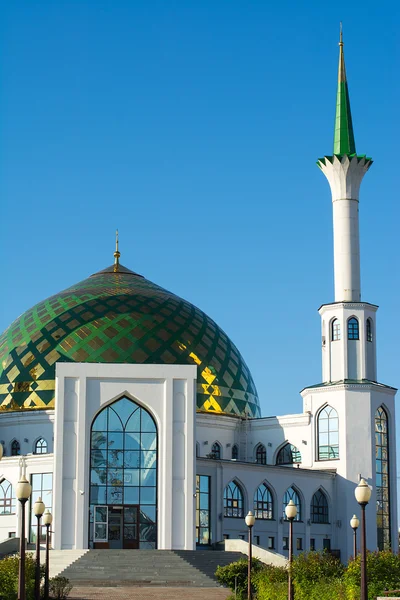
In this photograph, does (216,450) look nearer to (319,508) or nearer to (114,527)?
(319,508)

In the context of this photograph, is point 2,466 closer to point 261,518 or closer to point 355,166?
point 261,518

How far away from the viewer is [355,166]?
4653 cm

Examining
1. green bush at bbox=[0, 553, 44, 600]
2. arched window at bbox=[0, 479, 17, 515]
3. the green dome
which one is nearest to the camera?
green bush at bbox=[0, 553, 44, 600]

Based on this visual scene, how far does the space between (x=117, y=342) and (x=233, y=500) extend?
27.4 feet

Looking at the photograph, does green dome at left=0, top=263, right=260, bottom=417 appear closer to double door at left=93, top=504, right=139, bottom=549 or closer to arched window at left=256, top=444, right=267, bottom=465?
arched window at left=256, top=444, right=267, bottom=465

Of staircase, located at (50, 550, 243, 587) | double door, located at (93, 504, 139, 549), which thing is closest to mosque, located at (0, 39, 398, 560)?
double door, located at (93, 504, 139, 549)

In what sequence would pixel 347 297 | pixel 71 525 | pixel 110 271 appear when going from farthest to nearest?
pixel 110 271 < pixel 347 297 < pixel 71 525

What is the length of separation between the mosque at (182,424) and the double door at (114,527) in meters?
0.03

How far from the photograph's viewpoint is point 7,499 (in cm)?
4244

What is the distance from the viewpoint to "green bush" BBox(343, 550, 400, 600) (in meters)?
23.6

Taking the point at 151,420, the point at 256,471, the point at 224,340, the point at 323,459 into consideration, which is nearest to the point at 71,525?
the point at 151,420

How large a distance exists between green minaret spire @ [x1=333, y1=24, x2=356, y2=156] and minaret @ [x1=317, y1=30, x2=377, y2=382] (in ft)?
0.13

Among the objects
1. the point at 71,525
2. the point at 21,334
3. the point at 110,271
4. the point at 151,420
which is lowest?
the point at 71,525

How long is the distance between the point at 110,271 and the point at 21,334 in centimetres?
678
